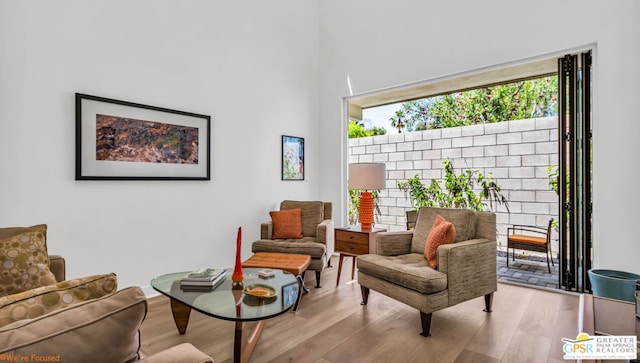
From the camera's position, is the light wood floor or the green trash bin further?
the green trash bin

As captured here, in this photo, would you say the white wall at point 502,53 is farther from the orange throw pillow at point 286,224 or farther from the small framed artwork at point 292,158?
the orange throw pillow at point 286,224

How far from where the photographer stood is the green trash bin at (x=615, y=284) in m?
2.33

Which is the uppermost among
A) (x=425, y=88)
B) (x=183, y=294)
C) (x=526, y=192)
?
(x=425, y=88)

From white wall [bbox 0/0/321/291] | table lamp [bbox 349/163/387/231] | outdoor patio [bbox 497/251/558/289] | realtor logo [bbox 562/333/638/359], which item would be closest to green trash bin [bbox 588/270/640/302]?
outdoor patio [bbox 497/251/558/289]

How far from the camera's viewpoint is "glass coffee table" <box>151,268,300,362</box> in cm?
168

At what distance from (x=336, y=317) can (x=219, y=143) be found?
2.22 meters

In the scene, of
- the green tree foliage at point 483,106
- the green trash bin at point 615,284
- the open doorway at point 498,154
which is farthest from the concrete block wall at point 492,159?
the green trash bin at point 615,284

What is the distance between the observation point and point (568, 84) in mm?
3068

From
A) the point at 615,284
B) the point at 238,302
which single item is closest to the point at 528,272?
the point at 615,284

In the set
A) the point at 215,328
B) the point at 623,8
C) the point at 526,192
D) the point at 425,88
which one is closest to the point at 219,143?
the point at 215,328

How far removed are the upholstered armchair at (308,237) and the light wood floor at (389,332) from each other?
414 millimetres

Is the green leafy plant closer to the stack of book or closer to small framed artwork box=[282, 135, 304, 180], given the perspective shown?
small framed artwork box=[282, 135, 304, 180]

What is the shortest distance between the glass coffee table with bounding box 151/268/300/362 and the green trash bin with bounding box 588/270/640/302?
2.27 metres

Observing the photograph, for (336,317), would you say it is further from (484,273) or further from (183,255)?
(183,255)
